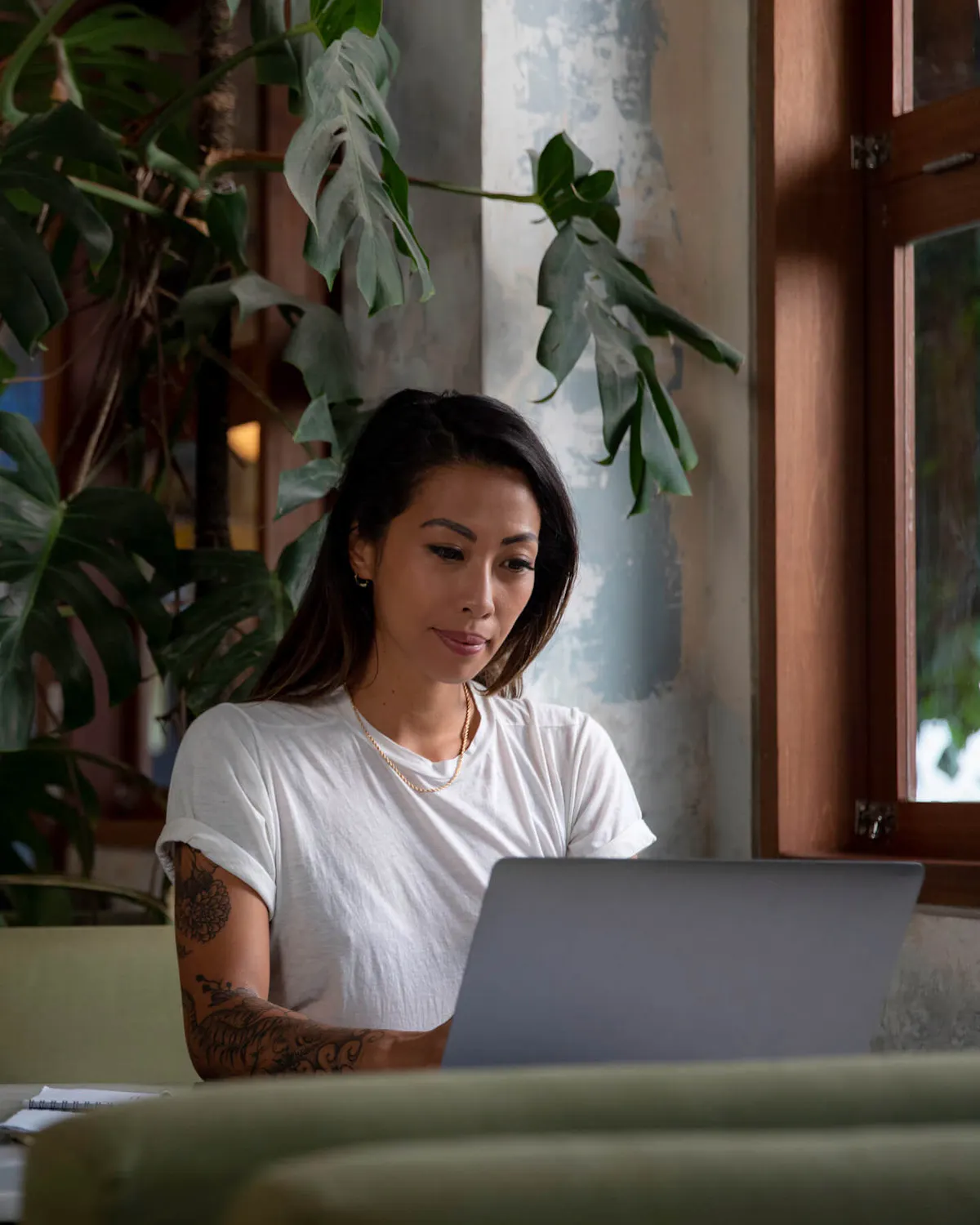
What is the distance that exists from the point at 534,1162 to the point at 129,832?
143 inches

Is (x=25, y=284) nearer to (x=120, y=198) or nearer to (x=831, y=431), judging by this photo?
(x=120, y=198)

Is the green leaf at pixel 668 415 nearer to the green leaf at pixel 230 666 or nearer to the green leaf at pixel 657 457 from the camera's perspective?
the green leaf at pixel 657 457

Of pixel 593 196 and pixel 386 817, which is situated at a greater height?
pixel 593 196

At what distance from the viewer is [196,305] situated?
2.35m

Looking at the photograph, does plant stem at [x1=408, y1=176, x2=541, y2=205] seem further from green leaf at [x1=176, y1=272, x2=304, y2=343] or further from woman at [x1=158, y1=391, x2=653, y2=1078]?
woman at [x1=158, y1=391, x2=653, y2=1078]

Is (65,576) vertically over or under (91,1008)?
over

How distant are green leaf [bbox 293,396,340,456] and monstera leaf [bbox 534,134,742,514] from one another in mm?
328

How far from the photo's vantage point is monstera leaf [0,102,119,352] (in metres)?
1.96

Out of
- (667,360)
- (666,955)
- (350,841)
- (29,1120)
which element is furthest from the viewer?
(667,360)

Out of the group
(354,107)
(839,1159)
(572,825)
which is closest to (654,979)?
(839,1159)

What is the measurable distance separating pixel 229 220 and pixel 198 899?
1263 millimetres

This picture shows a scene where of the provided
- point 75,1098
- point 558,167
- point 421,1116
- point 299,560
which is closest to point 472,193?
point 558,167

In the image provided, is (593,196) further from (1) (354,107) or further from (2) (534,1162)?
(2) (534,1162)

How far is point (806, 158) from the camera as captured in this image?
8.09 feet
